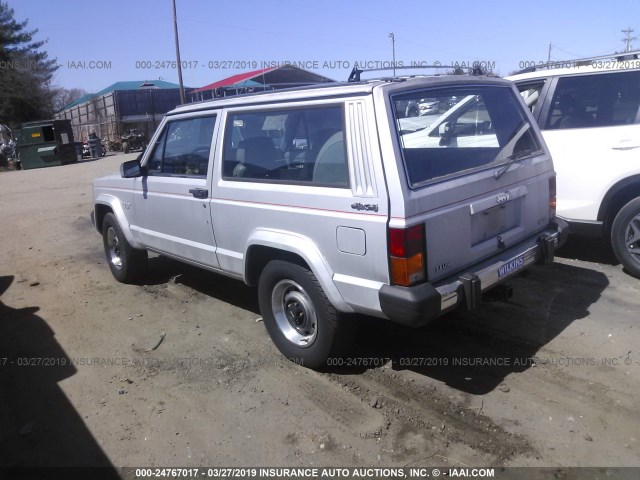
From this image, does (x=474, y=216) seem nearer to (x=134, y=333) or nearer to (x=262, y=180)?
(x=262, y=180)

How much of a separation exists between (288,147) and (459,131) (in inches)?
58.1

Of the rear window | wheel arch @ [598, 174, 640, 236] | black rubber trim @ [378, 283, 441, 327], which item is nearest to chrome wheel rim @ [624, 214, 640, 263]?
wheel arch @ [598, 174, 640, 236]

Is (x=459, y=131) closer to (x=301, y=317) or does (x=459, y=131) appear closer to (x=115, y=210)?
(x=301, y=317)

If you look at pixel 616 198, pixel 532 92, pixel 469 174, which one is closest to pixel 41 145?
pixel 532 92

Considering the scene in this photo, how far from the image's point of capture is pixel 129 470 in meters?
3.03

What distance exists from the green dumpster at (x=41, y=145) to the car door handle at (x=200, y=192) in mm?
23047

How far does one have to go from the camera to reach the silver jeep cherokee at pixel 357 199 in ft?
10.5

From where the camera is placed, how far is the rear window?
11.2ft

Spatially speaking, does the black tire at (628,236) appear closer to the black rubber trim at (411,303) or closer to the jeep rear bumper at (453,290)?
the jeep rear bumper at (453,290)

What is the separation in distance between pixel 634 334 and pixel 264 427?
292 cm

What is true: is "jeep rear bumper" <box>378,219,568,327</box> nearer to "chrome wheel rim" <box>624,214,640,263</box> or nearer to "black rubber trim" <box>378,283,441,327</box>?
"black rubber trim" <box>378,283,441,327</box>

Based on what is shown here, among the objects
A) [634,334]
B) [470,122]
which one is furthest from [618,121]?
[634,334]

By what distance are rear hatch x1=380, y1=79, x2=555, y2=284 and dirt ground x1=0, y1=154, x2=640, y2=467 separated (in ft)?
2.75

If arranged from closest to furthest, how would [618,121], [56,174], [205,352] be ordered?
[205,352] < [618,121] < [56,174]
